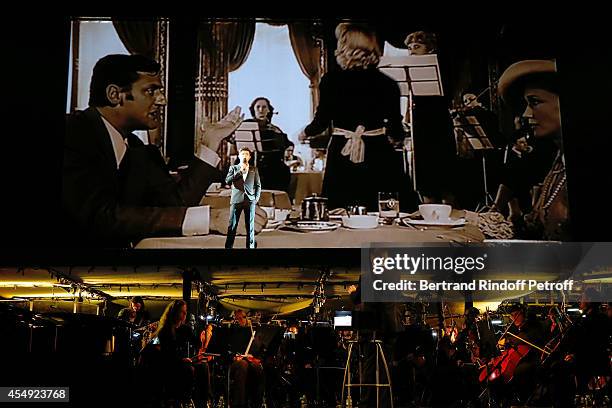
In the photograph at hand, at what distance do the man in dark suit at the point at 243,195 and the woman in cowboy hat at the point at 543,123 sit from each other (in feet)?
9.59

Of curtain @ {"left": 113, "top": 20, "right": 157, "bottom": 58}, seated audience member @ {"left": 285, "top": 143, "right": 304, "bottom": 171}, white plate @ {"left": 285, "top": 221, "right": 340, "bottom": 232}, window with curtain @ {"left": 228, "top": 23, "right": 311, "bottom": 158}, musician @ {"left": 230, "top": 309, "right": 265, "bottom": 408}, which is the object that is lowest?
musician @ {"left": 230, "top": 309, "right": 265, "bottom": 408}

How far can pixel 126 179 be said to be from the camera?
725 cm

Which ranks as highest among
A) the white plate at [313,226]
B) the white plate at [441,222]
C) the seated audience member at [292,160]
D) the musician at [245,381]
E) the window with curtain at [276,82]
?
the window with curtain at [276,82]

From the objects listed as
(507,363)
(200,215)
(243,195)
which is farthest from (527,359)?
(200,215)

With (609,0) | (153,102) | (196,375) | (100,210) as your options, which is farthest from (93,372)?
(609,0)

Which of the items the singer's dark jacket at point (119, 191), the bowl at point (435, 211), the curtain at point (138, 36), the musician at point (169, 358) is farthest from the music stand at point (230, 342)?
the curtain at point (138, 36)

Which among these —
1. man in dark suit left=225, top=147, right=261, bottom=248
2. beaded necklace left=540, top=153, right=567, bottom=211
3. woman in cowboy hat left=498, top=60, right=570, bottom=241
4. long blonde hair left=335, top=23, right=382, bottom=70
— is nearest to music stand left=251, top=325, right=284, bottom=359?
man in dark suit left=225, top=147, right=261, bottom=248

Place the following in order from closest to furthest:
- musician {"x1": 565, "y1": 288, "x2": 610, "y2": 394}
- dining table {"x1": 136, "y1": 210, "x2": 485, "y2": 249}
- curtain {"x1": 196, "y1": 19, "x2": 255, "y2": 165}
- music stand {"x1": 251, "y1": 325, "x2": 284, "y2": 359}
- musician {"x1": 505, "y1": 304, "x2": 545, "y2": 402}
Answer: musician {"x1": 565, "y1": 288, "x2": 610, "y2": 394}
musician {"x1": 505, "y1": 304, "x2": 545, "y2": 402}
music stand {"x1": 251, "y1": 325, "x2": 284, "y2": 359}
dining table {"x1": 136, "y1": 210, "x2": 485, "y2": 249}
curtain {"x1": 196, "y1": 19, "x2": 255, "y2": 165}

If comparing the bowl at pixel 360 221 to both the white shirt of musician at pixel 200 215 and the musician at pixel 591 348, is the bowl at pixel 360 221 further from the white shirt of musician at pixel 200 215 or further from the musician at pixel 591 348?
the musician at pixel 591 348

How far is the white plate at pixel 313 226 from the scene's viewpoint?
23.3ft

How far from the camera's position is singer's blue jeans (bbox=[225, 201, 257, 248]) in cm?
711

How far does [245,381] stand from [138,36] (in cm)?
407

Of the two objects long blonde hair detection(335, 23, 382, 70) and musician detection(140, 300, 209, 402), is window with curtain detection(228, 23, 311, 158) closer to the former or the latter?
long blonde hair detection(335, 23, 382, 70)

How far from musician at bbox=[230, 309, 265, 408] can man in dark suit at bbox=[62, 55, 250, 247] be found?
1.64 m
